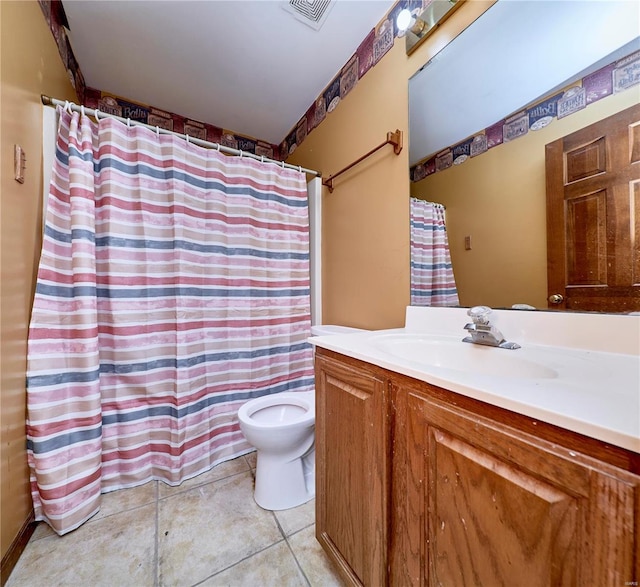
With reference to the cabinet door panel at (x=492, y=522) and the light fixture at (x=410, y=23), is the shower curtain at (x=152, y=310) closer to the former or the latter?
the light fixture at (x=410, y=23)

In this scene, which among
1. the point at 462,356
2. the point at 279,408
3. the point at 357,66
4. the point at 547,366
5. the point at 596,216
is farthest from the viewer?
the point at 357,66

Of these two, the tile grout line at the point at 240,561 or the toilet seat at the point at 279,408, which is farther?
the toilet seat at the point at 279,408

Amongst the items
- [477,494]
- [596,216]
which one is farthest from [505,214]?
[477,494]

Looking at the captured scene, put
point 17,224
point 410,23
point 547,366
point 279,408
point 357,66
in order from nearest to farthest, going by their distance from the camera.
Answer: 1. point 547,366
2. point 17,224
3. point 410,23
4. point 279,408
5. point 357,66

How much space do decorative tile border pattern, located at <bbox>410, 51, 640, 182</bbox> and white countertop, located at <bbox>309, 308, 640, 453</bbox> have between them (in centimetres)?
62

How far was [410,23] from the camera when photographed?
3.96ft

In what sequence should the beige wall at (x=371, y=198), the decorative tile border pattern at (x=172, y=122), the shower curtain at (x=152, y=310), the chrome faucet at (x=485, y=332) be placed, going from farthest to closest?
1. the decorative tile border pattern at (x=172, y=122)
2. the beige wall at (x=371, y=198)
3. the shower curtain at (x=152, y=310)
4. the chrome faucet at (x=485, y=332)

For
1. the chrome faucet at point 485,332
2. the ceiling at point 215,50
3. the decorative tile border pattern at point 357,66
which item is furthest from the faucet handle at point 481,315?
the ceiling at point 215,50

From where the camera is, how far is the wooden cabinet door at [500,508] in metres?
0.34

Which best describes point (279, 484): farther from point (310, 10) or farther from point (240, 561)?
point (310, 10)

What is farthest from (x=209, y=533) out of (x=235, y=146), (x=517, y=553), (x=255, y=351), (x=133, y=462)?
(x=235, y=146)

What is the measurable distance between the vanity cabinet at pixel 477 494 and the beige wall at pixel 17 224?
1.20 m

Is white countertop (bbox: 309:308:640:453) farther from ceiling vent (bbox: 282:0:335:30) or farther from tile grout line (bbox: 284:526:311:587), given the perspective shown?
ceiling vent (bbox: 282:0:335:30)

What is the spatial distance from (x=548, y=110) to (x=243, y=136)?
227 centimetres
